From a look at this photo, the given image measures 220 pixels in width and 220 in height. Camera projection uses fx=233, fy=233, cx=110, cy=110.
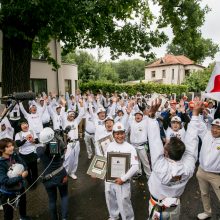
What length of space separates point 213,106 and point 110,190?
741 centimetres

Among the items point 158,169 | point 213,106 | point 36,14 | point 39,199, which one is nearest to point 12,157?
point 39,199

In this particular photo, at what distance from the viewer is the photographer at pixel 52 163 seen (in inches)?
152

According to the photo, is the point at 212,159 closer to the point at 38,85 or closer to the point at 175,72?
the point at 38,85

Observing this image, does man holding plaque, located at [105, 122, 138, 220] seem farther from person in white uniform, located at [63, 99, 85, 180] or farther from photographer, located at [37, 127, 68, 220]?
person in white uniform, located at [63, 99, 85, 180]

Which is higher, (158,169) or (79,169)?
(158,169)

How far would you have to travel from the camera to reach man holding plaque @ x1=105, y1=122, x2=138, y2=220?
399cm

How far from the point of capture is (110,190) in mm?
4207

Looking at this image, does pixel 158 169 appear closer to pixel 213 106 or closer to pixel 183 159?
pixel 183 159

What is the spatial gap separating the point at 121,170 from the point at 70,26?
18.4 ft

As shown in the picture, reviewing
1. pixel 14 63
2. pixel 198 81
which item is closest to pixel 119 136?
pixel 14 63

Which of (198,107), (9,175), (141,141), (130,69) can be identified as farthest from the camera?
(130,69)

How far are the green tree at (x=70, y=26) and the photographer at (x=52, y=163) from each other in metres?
4.70

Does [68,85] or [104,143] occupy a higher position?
[68,85]

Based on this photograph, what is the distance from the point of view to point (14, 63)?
941 cm
